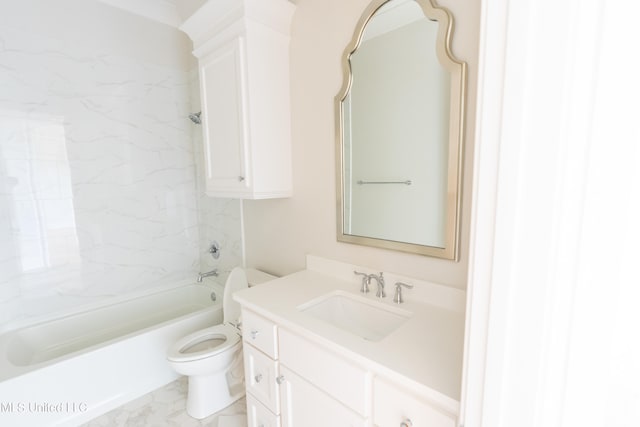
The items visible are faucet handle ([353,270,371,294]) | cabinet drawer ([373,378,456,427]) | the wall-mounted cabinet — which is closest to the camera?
cabinet drawer ([373,378,456,427])

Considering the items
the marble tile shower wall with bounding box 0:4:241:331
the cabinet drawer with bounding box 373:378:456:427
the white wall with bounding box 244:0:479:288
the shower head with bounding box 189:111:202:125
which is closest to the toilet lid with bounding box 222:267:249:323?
the white wall with bounding box 244:0:479:288

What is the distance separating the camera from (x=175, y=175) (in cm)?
254

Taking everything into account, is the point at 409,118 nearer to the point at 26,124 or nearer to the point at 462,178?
the point at 462,178

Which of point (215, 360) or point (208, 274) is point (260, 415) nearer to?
point (215, 360)

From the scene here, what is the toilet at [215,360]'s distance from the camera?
63.6 inches

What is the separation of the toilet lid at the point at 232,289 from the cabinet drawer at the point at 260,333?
580 mm

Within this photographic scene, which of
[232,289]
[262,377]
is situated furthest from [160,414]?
[262,377]

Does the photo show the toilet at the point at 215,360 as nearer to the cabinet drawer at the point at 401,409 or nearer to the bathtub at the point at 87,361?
the bathtub at the point at 87,361

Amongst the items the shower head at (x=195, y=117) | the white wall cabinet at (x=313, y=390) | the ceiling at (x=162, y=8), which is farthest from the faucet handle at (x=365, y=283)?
the ceiling at (x=162, y=8)

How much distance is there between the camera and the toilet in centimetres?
162

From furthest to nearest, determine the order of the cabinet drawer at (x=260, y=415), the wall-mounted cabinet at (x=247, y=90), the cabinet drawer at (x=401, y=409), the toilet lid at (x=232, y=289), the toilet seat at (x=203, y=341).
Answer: the toilet lid at (x=232, y=289)
the toilet seat at (x=203, y=341)
the wall-mounted cabinet at (x=247, y=90)
the cabinet drawer at (x=260, y=415)
the cabinet drawer at (x=401, y=409)

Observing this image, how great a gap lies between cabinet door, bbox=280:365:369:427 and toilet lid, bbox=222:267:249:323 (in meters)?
0.83

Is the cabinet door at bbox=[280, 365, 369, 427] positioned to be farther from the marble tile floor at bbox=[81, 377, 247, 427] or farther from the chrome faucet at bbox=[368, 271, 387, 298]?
the marble tile floor at bbox=[81, 377, 247, 427]

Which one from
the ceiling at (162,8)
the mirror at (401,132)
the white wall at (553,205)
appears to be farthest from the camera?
the ceiling at (162,8)
